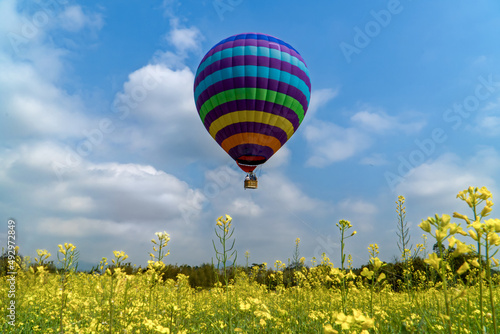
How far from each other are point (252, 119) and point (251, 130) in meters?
0.70

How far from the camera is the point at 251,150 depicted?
1953 centimetres

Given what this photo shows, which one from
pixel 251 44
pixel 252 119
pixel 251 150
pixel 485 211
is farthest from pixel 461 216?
pixel 251 44

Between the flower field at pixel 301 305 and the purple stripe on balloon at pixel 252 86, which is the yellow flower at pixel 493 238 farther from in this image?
the purple stripe on balloon at pixel 252 86

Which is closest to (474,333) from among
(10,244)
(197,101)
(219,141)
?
(10,244)

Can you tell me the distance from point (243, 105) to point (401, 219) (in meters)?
13.7

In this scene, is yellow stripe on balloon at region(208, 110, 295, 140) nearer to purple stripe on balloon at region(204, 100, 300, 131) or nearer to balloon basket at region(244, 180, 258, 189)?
purple stripe on balloon at region(204, 100, 300, 131)

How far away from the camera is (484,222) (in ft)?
5.98

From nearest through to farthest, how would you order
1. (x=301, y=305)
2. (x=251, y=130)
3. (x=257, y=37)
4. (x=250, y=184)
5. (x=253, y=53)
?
(x=301, y=305)
(x=253, y=53)
(x=251, y=130)
(x=257, y=37)
(x=250, y=184)

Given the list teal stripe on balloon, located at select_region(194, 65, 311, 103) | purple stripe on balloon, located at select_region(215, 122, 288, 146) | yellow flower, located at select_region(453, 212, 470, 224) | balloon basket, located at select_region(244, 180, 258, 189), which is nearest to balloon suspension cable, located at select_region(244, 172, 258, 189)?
balloon basket, located at select_region(244, 180, 258, 189)

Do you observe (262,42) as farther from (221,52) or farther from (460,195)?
(460,195)

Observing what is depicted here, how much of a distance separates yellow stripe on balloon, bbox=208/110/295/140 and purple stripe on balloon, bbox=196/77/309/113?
1.54 meters

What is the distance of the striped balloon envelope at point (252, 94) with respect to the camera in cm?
1836

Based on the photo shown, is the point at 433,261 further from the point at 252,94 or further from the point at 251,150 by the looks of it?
the point at 251,150

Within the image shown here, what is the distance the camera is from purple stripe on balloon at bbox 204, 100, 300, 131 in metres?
18.4
